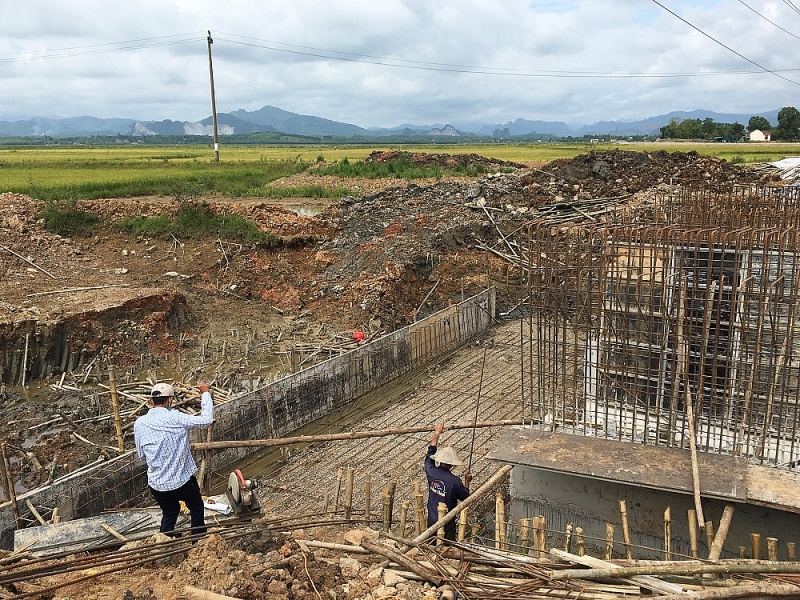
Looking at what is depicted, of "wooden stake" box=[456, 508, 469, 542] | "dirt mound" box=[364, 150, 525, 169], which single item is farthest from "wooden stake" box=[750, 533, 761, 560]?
"dirt mound" box=[364, 150, 525, 169]

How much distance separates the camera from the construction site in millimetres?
3873

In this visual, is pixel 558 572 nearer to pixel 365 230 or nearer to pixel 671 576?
pixel 671 576

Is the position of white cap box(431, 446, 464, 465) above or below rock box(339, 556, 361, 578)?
above

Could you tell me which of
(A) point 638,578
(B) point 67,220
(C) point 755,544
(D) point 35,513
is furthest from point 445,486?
(B) point 67,220

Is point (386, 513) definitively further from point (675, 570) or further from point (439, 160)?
point (439, 160)

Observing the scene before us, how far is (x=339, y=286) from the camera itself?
14148mm

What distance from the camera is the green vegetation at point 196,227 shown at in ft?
54.5

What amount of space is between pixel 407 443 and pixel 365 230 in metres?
9.93

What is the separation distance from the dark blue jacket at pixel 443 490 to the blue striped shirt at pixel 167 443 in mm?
1738

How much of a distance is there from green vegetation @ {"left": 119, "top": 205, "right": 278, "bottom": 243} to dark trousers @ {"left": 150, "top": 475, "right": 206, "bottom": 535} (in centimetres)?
1215

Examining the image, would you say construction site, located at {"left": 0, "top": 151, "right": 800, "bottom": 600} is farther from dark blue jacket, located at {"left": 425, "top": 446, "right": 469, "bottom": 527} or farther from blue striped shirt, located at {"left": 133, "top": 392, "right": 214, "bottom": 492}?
blue striped shirt, located at {"left": 133, "top": 392, "right": 214, "bottom": 492}

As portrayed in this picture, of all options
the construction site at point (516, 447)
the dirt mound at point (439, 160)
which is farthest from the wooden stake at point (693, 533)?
the dirt mound at point (439, 160)

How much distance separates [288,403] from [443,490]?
13.8ft

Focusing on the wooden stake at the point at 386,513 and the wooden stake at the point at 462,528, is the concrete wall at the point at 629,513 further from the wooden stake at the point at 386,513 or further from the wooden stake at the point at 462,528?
the wooden stake at the point at 386,513
